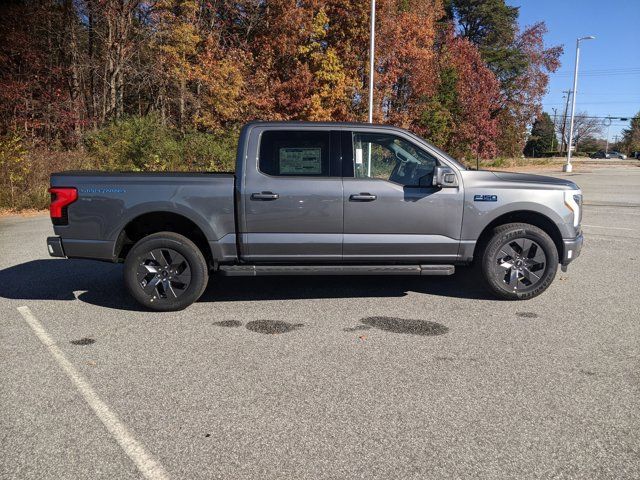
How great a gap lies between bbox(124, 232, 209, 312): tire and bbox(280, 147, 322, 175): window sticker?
1.26 meters

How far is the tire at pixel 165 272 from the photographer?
5312 mm

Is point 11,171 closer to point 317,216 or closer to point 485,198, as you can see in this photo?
point 317,216

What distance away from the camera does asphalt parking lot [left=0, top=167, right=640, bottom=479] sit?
2801mm

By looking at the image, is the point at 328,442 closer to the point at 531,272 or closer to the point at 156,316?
the point at 156,316

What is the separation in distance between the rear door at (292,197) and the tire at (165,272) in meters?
0.54

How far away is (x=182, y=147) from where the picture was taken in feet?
65.0

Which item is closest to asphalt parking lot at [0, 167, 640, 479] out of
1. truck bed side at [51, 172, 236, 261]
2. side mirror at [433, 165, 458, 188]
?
truck bed side at [51, 172, 236, 261]

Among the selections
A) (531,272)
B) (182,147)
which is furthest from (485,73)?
(531,272)

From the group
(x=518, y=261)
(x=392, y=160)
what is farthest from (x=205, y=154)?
(x=518, y=261)

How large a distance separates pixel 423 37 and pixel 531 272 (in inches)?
912

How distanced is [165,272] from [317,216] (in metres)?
1.65

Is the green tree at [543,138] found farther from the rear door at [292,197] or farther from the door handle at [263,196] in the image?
the door handle at [263,196]

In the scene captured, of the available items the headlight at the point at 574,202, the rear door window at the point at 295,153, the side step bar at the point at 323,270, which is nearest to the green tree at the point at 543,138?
the headlight at the point at 574,202

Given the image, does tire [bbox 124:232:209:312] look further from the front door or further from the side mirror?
the side mirror
